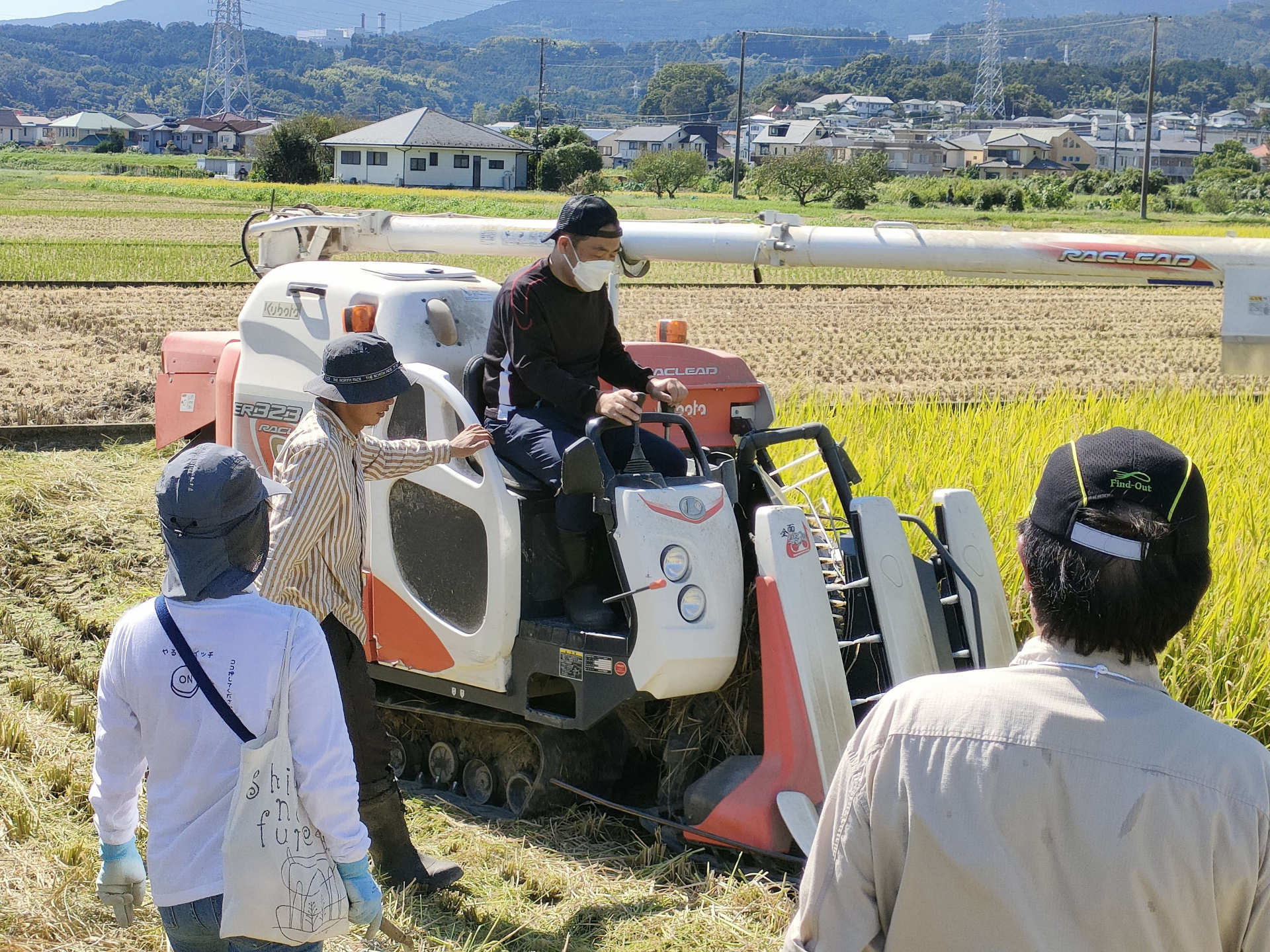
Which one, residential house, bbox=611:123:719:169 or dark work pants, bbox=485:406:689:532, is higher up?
residential house, bbox=611:123:719:169

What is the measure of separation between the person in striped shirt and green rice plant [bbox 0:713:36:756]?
187 cm

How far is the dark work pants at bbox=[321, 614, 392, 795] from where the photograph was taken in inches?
171

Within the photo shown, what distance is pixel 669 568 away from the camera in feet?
14.5

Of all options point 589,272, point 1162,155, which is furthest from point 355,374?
point 1162,155

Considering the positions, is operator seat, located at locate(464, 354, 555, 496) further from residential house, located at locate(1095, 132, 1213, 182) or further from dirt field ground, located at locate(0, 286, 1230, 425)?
residential house, located at locate(1095, 132, 1213, 182)

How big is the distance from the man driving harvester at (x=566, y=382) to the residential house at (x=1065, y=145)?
13676cm

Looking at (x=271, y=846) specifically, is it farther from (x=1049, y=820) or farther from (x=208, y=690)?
(x=1049, y=820)

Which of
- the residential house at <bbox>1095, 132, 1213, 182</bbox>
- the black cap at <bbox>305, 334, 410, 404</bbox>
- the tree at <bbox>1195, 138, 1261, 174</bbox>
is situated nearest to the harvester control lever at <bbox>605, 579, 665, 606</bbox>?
the black cap at <bbox>305, 334, 410, 404</bbox>

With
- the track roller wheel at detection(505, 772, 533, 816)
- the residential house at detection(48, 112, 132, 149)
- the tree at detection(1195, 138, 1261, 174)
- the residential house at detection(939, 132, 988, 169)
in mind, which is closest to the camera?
the track roller wheel at detection(505, 772, 533, 816)

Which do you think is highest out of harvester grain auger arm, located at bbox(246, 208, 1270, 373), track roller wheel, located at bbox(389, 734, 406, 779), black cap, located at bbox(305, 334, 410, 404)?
harvester grain auger arm, located at bbox(246, 208, 1270, 373)

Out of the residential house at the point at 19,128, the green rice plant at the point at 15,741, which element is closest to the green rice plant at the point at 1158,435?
the green rice plant at the point at 15,741

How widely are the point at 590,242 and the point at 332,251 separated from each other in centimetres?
300

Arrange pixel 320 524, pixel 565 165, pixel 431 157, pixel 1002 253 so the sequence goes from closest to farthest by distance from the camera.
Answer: pixel 320 524 → pixel 1002 253 → pixel 565 165 → pixel 431 157

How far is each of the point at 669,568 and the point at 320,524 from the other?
1163 mm
